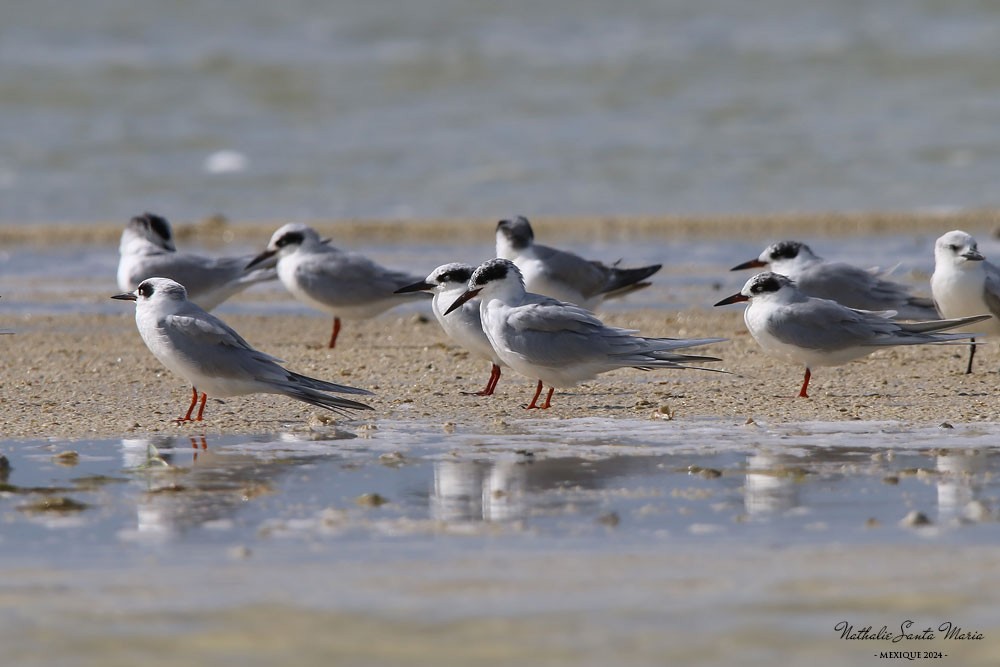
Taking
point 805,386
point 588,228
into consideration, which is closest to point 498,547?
point 805,386

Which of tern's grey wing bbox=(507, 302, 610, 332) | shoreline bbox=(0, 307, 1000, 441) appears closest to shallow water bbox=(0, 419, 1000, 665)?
shoreline bbox=(0, 307, 1000, 441)

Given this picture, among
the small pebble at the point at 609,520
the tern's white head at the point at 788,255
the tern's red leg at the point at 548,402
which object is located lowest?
the small pebble at the point at 609,520

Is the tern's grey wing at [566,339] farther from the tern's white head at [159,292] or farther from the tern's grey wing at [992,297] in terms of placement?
the tern's grey wing at [992,297]

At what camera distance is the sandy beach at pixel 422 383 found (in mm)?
5715

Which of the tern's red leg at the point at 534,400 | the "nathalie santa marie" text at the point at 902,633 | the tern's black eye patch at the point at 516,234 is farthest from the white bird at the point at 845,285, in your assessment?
the "nathalie santa marie" text at the point at 902,633

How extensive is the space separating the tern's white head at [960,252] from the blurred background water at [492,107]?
6865 millimetres

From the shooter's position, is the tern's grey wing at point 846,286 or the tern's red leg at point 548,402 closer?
the tern's red leg at point 548,402

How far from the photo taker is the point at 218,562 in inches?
143

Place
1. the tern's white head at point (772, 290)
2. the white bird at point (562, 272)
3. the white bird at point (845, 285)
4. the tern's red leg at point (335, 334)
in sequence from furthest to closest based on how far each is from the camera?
the white bird at point (562, 272) → the tern's red leg at point (335, 334) → the white bird at point (845, 285) → the tern's white head at point (772, 290)

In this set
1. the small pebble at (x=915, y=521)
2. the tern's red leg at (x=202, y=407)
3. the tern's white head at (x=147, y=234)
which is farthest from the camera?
the tern's white head at (x=147, y=234)

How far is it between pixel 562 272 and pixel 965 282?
7.50 feet

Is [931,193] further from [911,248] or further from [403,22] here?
[403,22]

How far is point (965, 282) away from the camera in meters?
7.24

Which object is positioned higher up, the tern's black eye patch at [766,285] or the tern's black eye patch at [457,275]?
the tern's black eye patch at [457,275]
